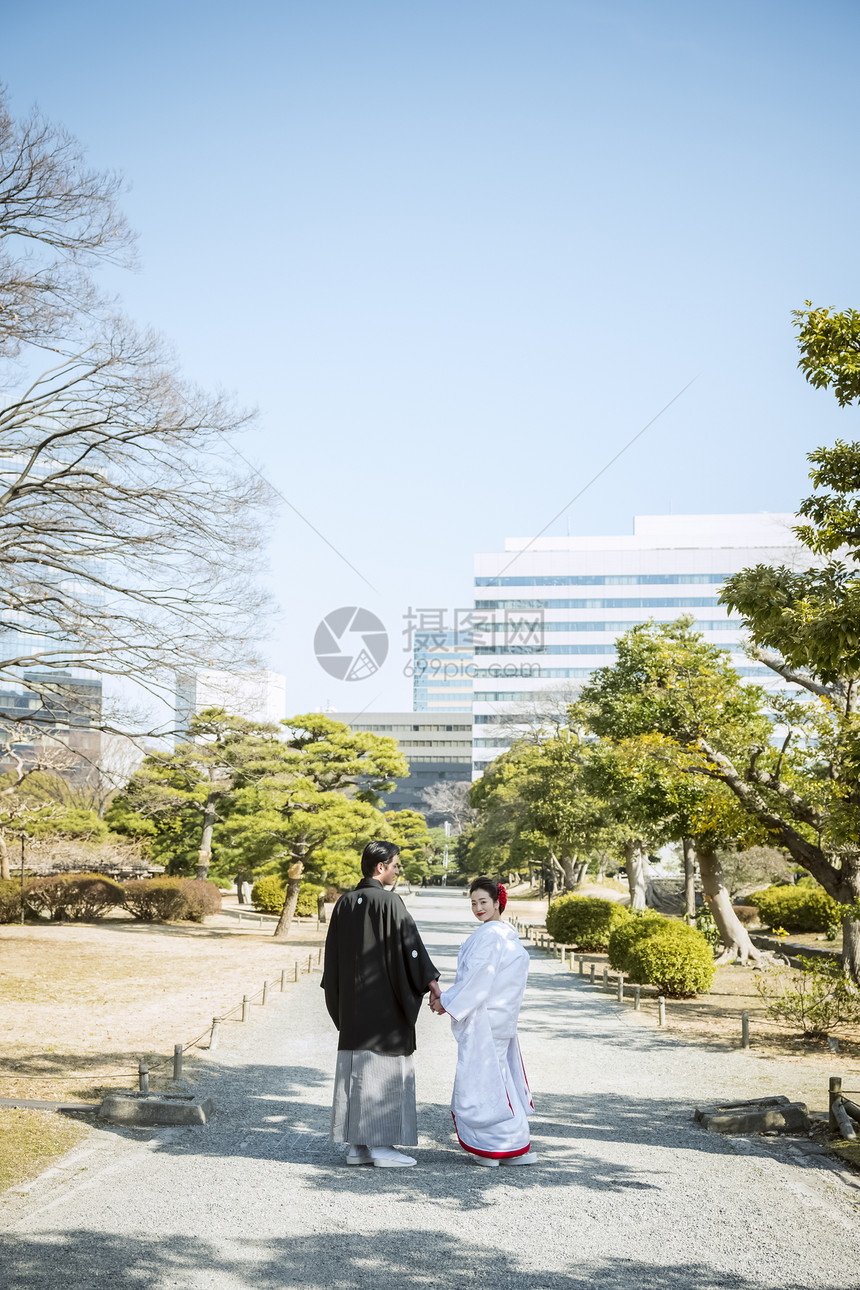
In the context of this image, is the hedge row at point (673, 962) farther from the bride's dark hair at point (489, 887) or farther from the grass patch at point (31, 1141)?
the grass patch at point (31, 1141)

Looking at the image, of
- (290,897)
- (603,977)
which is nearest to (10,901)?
(290,897)

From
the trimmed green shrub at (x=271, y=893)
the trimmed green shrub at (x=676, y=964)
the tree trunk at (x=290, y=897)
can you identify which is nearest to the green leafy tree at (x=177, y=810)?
the trimmed green shrub at (x=271, y=893)

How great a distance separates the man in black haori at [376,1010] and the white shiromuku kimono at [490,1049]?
0.78 feet

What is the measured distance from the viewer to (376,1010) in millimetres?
5156

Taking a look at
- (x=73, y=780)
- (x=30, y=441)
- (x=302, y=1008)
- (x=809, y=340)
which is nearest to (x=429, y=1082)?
(x=302, y=1008)

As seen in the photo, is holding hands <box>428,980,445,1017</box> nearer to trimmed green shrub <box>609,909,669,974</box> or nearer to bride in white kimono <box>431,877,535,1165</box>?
bride in white kimono <box>431,877,535,1165</box>

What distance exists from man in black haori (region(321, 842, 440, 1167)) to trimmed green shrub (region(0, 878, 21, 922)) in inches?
815

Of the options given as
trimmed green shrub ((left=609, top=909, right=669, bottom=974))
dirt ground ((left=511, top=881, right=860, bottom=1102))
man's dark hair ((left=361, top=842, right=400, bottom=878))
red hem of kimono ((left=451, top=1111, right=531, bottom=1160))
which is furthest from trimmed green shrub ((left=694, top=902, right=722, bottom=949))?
man's dark hair ((left=361, top=842, right=400, bottom=878))

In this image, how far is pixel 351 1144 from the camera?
16.4 ft

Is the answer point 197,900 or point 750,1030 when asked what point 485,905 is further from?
point 197,900

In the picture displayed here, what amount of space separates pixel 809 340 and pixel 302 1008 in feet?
30.5

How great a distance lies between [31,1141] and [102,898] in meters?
21.3

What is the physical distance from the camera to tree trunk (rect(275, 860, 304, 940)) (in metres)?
22.5

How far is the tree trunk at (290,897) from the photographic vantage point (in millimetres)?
22484
